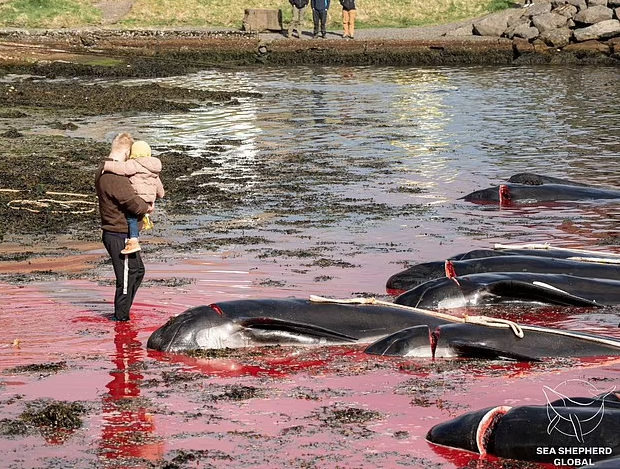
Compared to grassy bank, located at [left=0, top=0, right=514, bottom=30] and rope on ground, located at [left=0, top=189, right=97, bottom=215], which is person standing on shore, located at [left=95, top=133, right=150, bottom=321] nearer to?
rope on ground, located at [left=0, top=189, right=97, bottom=215]

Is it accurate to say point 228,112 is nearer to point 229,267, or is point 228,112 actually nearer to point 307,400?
point 229,267

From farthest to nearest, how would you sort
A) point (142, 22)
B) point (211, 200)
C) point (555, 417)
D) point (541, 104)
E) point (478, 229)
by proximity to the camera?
point (142, 22), point (541, 104), point (211, 200), point (478, 229), point (555, 417)

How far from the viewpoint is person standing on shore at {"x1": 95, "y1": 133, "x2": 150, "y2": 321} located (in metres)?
12.0

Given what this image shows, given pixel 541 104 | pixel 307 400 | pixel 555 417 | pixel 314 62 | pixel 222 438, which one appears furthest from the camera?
pixel 314 62

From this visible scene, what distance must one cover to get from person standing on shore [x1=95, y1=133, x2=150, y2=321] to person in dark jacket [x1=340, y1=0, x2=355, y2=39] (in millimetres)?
39290

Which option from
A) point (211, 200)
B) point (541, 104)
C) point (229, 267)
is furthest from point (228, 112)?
point (229, 267)

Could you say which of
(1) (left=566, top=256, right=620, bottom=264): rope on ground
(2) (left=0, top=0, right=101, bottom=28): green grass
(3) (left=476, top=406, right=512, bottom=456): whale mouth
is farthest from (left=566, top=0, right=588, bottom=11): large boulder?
(3) (left=476, top=406, right=512, bottom=456): whale mouth

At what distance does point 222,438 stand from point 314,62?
42224mm

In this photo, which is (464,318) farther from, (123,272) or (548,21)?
(548,21)

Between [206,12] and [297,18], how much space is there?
461 centimetres

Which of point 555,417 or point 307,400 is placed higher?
point 555,417

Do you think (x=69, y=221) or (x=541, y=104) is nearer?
(x=69, y=221)

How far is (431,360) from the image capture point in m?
10.8

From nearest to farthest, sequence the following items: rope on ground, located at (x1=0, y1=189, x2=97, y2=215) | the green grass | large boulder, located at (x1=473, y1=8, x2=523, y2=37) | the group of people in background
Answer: rope on ground, located at (x1=0, y1=189, x2=97, y2=215), the group of people in background, large boulder, located at (x1=473, y1=8, x2=523, y2=37), the green grass
